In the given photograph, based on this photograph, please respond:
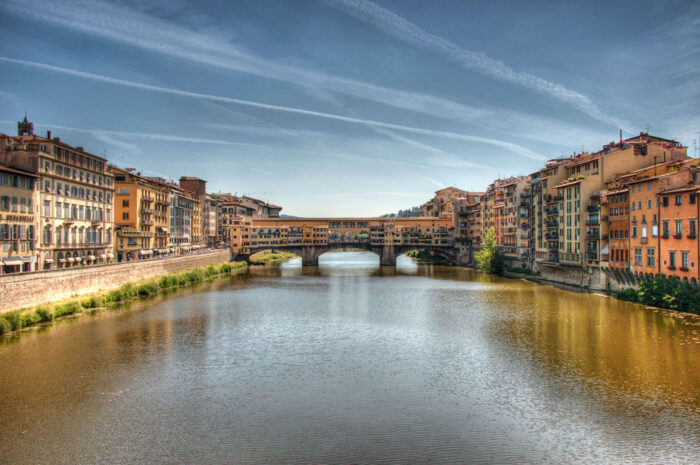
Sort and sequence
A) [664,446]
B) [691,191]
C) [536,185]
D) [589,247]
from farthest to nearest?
[536,185] → [589,247] → [691,191] → [664,446]

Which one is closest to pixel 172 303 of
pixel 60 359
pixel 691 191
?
pixel 60 359

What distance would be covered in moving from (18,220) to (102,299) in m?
9.11

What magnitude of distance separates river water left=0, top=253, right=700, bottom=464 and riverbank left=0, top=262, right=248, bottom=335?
57.4 inches

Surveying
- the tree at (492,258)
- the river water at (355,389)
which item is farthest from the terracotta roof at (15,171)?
the tree at (492,258)

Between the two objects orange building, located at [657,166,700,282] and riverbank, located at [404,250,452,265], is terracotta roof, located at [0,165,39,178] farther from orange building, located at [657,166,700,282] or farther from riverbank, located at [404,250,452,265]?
riverbank, located at [404,250,452,265]

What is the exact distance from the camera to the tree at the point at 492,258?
246ft

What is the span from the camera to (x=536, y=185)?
6506cm

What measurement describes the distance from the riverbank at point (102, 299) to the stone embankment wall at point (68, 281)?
0.78 metres

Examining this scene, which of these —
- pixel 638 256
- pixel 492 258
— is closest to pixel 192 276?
pixel 492 258

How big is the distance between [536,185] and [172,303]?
155 ft

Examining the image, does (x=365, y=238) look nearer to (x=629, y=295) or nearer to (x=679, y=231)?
(x=629, y=295)

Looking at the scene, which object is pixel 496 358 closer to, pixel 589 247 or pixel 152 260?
pixel 589 247

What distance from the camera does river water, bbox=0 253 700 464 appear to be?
16.5 m

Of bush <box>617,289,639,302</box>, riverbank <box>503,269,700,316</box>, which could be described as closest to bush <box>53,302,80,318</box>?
riverbank <box>503,269,700,316</box>
